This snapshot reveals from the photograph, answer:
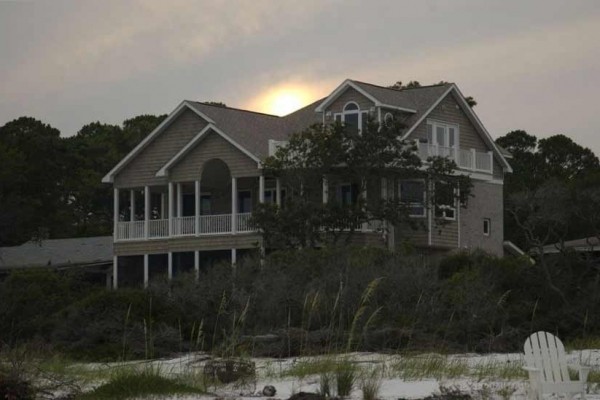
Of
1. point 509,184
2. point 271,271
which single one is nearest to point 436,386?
point 271,271

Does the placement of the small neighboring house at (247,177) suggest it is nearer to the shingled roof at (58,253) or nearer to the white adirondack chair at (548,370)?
the shingled roof at (58,253)

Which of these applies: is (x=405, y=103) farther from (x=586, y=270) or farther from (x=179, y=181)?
(x=586, y=270)

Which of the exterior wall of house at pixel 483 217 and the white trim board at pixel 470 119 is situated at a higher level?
the white trim board at pixel 470 119

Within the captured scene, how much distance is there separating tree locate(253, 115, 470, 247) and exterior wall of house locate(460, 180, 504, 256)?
5.56 m

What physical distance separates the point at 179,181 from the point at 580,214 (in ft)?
48.7

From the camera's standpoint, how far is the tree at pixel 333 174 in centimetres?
3953

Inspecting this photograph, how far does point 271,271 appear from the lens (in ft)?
94.3

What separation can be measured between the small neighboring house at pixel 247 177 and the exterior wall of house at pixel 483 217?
0.16ft

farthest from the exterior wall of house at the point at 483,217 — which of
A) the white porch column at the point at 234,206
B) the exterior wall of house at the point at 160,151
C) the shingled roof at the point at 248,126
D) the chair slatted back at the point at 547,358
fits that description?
the chair slatted back at the point at 547,358

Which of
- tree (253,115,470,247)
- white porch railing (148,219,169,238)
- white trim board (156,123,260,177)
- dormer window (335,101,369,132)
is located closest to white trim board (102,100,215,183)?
white trim board (156,123,260,177)

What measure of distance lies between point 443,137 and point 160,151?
35.0ft

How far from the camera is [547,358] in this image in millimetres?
15898

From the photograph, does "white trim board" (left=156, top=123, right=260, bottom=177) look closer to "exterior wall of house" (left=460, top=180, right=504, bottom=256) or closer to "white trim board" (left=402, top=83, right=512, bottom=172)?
"white trim board" (left=402, top=83, right=512, bottom=172)

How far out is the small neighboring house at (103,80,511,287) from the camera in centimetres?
4406
